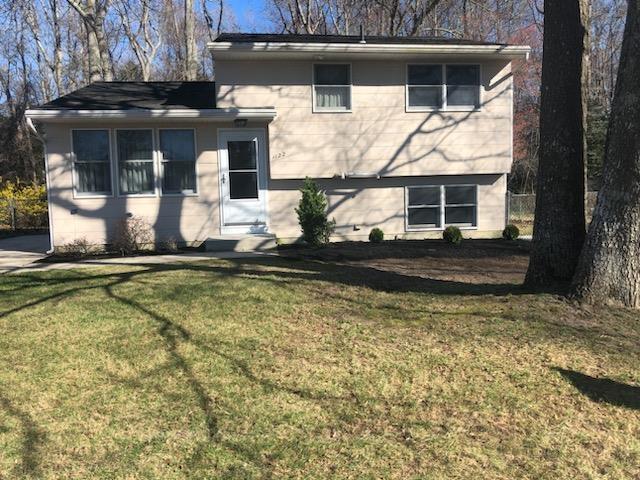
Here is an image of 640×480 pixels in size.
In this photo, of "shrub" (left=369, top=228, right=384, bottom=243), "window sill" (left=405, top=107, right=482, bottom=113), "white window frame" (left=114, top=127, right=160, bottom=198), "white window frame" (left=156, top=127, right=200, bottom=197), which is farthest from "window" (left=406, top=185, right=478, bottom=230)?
"white window frame" (left=114, top=127, right=160, bottom=198)

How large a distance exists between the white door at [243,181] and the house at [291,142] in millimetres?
23

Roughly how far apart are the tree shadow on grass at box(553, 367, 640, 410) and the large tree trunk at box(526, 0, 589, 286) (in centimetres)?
186

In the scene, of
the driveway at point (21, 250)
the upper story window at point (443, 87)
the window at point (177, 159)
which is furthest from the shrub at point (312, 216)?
the driveway at point (21, 250)

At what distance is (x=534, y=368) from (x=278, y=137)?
8.88 meters

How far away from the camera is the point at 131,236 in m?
11.1

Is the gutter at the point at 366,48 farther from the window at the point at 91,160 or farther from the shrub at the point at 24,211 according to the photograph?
the shrub at the point at 24,211

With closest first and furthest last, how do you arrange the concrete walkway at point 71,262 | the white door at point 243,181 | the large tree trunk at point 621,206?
the large tree trunk at point 621,206
the concrete walkway at point 71,262
the white door at point 243,181

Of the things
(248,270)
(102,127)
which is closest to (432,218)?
(248,270)

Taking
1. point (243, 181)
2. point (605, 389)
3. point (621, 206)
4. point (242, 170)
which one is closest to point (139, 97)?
point (242, 170)

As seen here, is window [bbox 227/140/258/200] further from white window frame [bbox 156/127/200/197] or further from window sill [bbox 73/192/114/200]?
window sill [bbox 73/192/114/200]

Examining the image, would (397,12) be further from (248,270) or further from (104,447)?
(104,447)

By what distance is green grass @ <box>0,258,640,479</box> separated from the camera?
3.16 metres

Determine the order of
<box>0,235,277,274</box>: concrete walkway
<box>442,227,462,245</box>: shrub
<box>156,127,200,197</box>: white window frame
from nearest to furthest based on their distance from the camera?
<box>0,235,277,274</box>: concrete walkway
<box>156,127,200,197</box>: white window frame
<box>442,227,462,245</box>: shrub

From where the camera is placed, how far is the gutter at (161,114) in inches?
419
